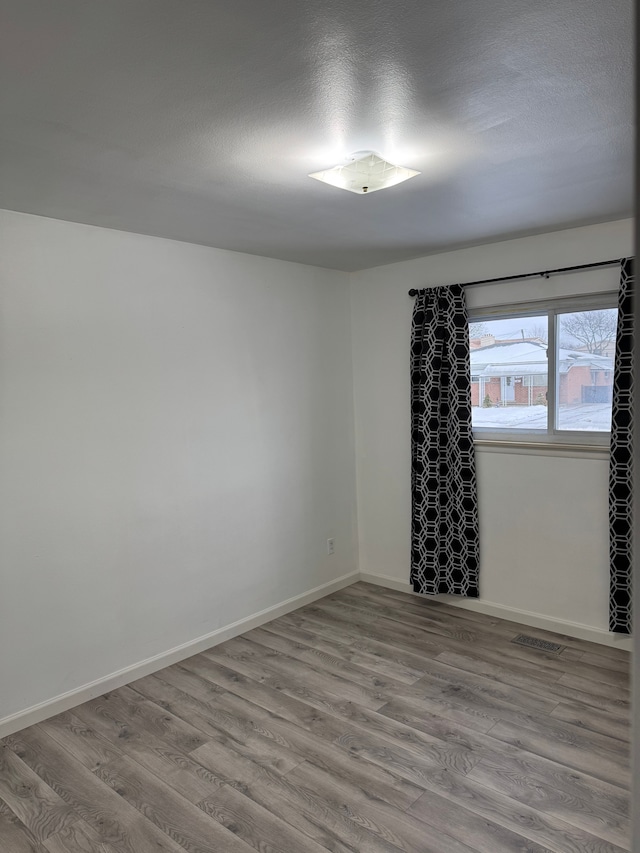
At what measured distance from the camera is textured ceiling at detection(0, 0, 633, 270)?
1421 mm

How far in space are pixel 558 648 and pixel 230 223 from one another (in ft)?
10.0

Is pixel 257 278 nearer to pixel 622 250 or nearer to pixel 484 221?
pixel 484 221

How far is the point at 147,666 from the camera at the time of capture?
11.2 feet

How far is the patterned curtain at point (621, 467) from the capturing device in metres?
3.30

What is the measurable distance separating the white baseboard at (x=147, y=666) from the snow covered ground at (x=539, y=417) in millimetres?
1707

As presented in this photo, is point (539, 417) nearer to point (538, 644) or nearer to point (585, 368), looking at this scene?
point (585, 368)

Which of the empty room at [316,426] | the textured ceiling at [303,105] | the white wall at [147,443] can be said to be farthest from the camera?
the white wall at [147,443]

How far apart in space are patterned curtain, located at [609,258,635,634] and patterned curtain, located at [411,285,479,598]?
894 millimetres

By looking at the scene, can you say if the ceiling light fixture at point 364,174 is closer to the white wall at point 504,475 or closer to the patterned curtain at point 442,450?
the white wall at point 504,475

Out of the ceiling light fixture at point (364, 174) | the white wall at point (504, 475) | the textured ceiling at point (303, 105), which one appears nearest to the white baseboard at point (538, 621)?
the white wall at point (504, 475)

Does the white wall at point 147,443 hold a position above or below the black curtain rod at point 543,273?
below

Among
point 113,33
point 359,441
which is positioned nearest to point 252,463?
point 359,441

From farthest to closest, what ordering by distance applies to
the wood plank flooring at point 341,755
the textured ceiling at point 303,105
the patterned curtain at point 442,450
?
the patterned curtain at point 442,450 < the wood plank flooring at point 341,755 < the textured ceiling at point 303,105

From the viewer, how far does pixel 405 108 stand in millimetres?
1892
